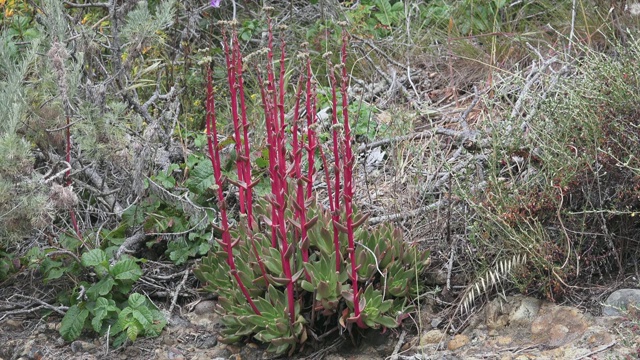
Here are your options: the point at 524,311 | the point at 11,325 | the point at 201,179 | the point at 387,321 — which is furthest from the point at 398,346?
the point at 11,325

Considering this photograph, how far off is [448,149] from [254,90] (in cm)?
190

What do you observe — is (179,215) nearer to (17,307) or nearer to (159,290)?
(159,290)

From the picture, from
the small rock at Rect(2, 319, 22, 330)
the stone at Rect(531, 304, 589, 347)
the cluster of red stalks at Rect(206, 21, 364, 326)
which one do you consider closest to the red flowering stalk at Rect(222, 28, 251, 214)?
the cluster of red stalks at Rect(206, 21, 364, 326)

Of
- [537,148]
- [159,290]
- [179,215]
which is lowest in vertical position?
[159,290]

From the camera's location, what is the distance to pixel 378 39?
240 inches

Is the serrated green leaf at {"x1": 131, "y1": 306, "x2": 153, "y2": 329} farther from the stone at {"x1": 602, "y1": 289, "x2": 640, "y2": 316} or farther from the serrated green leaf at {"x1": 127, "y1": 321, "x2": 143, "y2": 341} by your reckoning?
the stone at {"x1": 602, "y1": 289, "x2": 640, "y2": 316}

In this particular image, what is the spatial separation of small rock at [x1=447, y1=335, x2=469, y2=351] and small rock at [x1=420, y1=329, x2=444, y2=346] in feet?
0.19

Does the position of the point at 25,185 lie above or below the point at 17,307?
above

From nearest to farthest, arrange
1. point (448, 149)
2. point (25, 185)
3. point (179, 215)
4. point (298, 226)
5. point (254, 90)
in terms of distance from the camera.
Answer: point (298, 226)
point (25, 185)
point (179, 215)
point (448, 149)
point (254, 90)

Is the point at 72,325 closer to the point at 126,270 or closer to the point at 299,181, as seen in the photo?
the point at 126,270

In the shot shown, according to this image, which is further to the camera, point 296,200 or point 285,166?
point 296,200

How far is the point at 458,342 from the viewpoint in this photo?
→ 337 centimetres

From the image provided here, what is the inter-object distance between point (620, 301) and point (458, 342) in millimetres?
667

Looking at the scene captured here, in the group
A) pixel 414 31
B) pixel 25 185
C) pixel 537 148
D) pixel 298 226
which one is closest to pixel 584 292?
pixel 537 148
